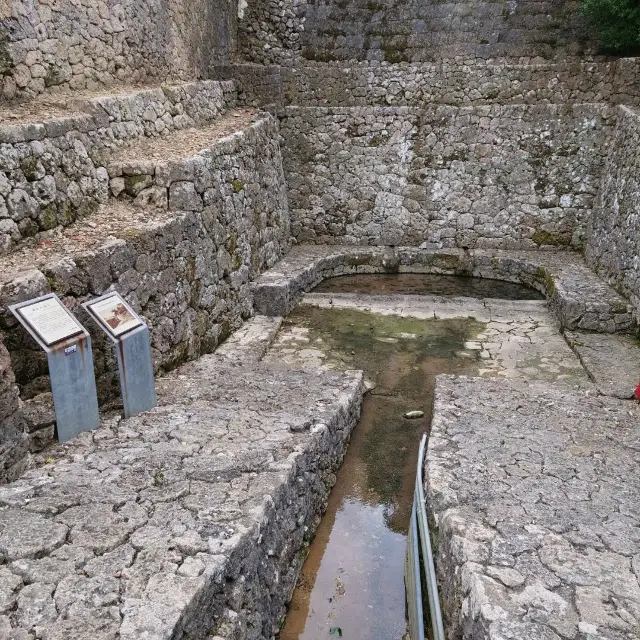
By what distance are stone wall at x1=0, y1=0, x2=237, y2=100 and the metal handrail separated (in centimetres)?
438

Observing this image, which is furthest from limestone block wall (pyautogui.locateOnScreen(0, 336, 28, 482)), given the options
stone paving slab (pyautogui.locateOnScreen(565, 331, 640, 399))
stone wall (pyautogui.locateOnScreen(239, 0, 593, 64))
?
stone wall (pyautogui.locateOnScreen(239, 0, 593, 64))

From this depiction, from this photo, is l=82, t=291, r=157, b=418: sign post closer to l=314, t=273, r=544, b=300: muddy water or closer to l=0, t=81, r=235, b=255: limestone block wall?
l=0, t=81, r=235, b=255: limestone block wall

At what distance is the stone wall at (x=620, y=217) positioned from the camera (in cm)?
688

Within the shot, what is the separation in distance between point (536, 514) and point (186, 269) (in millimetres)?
3472

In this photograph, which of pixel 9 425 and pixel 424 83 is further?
pixel 424 83

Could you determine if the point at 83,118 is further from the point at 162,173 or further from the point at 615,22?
the point at 615,22

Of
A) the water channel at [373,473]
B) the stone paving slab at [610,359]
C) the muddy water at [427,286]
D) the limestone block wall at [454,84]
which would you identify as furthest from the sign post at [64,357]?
the limestone block wall at [454,84]

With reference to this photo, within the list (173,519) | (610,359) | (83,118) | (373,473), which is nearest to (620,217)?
(610,359)

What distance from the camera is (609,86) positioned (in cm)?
847

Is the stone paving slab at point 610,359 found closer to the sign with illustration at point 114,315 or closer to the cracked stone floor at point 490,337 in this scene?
the cracked stone floor at point 490,337

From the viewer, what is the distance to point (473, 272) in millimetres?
8977

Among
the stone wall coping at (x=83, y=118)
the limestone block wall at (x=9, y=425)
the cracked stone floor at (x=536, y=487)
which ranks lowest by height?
the cracked stone floor at (x=536, y=487)

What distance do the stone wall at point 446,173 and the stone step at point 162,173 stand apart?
3.28 meters

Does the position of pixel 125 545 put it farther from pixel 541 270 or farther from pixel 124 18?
pixel 541 270
